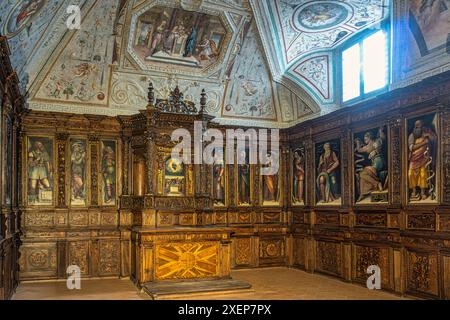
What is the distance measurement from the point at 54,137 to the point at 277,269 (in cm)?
706

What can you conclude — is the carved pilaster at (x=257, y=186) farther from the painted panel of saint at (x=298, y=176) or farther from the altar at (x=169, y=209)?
the altar at (x=169, y=209)

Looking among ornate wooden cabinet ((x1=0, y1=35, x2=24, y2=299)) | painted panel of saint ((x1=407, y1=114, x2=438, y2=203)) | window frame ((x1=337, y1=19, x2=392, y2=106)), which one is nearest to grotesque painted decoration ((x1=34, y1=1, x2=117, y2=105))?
ornate wooden cabinet ((x1=0, y1=35, x2=24, y2=299))

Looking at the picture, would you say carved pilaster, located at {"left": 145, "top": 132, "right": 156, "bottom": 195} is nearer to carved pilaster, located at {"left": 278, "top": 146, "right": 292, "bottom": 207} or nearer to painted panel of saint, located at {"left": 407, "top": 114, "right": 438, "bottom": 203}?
carved pilaster, located at {"left": 278, "top": 146, "right": 292, "bottom": 207}

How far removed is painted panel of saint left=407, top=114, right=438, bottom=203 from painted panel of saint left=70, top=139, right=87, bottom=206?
778cm

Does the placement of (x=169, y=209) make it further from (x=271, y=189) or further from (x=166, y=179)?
(x=271, y=189)

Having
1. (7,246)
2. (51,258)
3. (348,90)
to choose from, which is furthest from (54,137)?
(348,90)

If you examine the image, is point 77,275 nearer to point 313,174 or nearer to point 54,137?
point 54,137

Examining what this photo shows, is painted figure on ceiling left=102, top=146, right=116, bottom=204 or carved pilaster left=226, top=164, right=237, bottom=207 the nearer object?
painted figure on ceiling left=102, top=146, right=116, bottom=204

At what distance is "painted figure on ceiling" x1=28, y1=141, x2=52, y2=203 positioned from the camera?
11.2 meters

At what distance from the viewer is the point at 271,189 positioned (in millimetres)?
13617

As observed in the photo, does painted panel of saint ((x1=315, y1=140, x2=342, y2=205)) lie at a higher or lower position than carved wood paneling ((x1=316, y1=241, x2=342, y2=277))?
higher

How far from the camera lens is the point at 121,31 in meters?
11.1

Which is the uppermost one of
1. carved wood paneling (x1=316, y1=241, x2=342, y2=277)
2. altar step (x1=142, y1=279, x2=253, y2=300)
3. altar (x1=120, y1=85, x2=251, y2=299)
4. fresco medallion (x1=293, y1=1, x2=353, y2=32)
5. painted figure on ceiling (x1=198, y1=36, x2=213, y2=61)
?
fresco medallion (x1=293, y1=1, x2=353, y2=32)

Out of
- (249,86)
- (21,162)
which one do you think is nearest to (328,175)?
(249,86)
